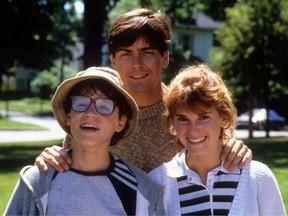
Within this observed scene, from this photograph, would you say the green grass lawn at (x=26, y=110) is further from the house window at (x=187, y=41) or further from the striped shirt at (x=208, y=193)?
the striped shirt at (x=208, y=193)

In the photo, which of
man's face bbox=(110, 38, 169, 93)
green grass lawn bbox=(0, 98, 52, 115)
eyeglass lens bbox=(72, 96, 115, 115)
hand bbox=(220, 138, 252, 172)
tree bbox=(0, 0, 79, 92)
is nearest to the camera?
eyeglass lens bbox=(72, 96, 115, 115)

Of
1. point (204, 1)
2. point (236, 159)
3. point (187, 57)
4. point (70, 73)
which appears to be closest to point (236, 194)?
point (236, 159)

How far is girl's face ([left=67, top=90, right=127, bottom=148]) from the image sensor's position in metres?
3.14

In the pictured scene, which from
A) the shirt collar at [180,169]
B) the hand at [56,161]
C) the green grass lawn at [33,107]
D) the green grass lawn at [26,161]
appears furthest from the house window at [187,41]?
the hand at [56,161]

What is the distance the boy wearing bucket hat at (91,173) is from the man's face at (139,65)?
0.88m

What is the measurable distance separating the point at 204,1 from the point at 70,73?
3236 centimetres

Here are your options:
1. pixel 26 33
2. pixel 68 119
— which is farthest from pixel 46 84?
pixel 68 119

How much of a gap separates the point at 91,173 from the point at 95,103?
38 centimetres

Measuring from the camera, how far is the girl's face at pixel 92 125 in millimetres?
3143

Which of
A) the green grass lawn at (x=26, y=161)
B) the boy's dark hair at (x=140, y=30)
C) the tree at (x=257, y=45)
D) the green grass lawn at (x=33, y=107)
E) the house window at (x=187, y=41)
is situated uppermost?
the boy's dark hair at (x=140, y=30)

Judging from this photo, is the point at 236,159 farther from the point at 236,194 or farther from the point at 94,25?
the point at 94,25

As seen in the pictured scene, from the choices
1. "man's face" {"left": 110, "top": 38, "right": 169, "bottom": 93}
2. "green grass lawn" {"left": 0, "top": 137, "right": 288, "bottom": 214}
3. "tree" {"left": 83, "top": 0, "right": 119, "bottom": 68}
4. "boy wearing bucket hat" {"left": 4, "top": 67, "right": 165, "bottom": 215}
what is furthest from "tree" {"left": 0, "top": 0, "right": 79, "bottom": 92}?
"boy wearing bucket hat" {"left": 4, "top": 67, "right": 165, "bottom": 215}

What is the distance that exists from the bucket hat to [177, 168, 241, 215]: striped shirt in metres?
0.46

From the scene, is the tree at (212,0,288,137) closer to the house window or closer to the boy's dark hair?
the boy's dark hair
